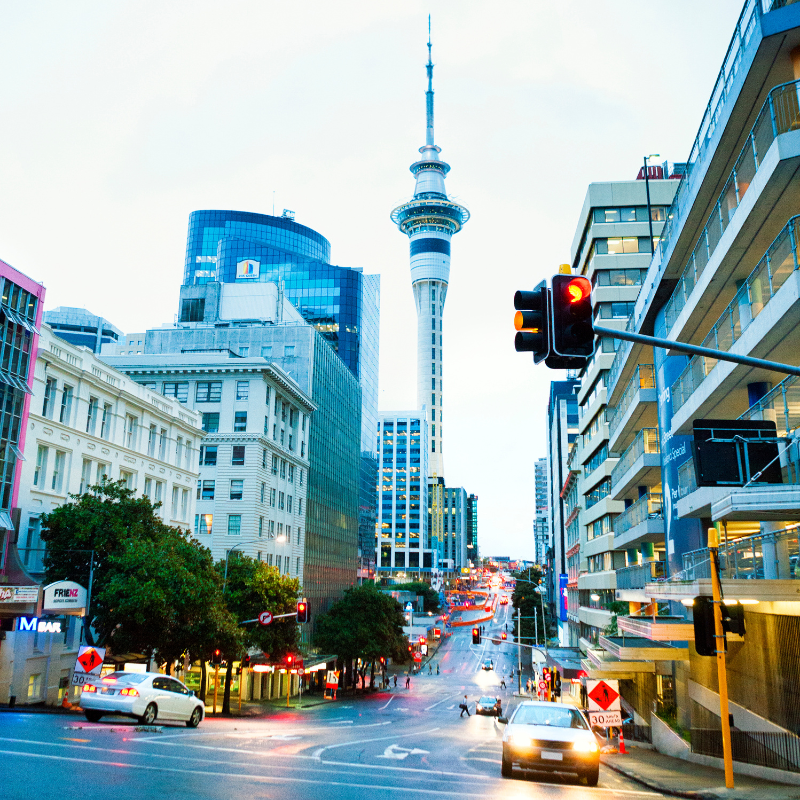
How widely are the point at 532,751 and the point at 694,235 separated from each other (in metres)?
20.4

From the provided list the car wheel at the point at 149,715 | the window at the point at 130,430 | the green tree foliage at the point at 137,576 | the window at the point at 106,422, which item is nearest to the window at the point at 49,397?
the green tree foliage at the point at 137,576

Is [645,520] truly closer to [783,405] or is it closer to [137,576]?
[783,405]

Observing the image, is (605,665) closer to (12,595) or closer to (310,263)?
(12,595)

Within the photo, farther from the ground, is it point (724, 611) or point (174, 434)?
point (174, 434)

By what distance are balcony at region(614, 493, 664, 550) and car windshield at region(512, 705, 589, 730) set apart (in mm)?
22950

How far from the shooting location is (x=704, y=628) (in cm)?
1564

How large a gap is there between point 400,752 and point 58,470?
93.0 ft

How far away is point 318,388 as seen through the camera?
91875 mm

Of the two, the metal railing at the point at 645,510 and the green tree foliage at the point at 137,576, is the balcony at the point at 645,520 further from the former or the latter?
the green tree foliage at the point at 137,576

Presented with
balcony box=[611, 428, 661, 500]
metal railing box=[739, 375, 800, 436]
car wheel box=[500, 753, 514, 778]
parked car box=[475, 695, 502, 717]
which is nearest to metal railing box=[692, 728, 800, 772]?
car wheel box=[500, 753, 514, 778]

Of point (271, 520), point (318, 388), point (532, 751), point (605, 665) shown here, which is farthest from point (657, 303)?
point (318, 388)

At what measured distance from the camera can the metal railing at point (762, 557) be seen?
16.3 m

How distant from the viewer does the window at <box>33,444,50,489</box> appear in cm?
3997

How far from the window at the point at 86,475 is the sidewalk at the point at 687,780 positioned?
31902 millimetres
